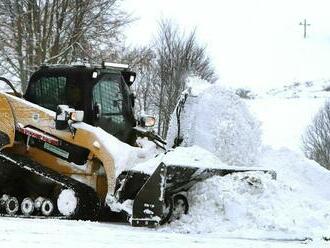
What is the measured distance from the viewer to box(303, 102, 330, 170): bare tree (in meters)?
34.6

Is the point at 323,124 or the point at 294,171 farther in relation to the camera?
the point at 323,124

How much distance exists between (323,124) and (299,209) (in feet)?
97.9

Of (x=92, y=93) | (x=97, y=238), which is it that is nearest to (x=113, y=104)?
(x=92, y=93)

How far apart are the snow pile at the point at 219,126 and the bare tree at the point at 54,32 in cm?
1006

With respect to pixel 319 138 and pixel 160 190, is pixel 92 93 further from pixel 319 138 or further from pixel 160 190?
pixel 319 138

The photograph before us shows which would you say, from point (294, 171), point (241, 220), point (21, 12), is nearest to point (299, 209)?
point (241, 220)

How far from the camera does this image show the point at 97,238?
7.34m

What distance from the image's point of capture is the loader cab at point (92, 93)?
1012 cm

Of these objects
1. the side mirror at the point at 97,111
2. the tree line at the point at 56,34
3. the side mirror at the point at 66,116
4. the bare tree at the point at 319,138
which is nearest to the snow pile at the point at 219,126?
the side mirror at the point at 97,111

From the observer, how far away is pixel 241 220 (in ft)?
27.6

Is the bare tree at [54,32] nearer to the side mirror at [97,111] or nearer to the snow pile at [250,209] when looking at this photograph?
the side mirror at [97,111]

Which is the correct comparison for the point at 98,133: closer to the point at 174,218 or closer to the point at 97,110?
the point at 97,110

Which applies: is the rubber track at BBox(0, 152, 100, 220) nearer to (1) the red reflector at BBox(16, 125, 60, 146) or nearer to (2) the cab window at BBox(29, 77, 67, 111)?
(1) the red reflector at BBox(16, 125, 60, 146)

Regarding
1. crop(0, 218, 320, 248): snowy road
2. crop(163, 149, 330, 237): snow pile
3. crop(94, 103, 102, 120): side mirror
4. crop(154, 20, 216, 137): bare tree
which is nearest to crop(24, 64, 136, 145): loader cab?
crop(94, 103, 102, 120): side mirror
